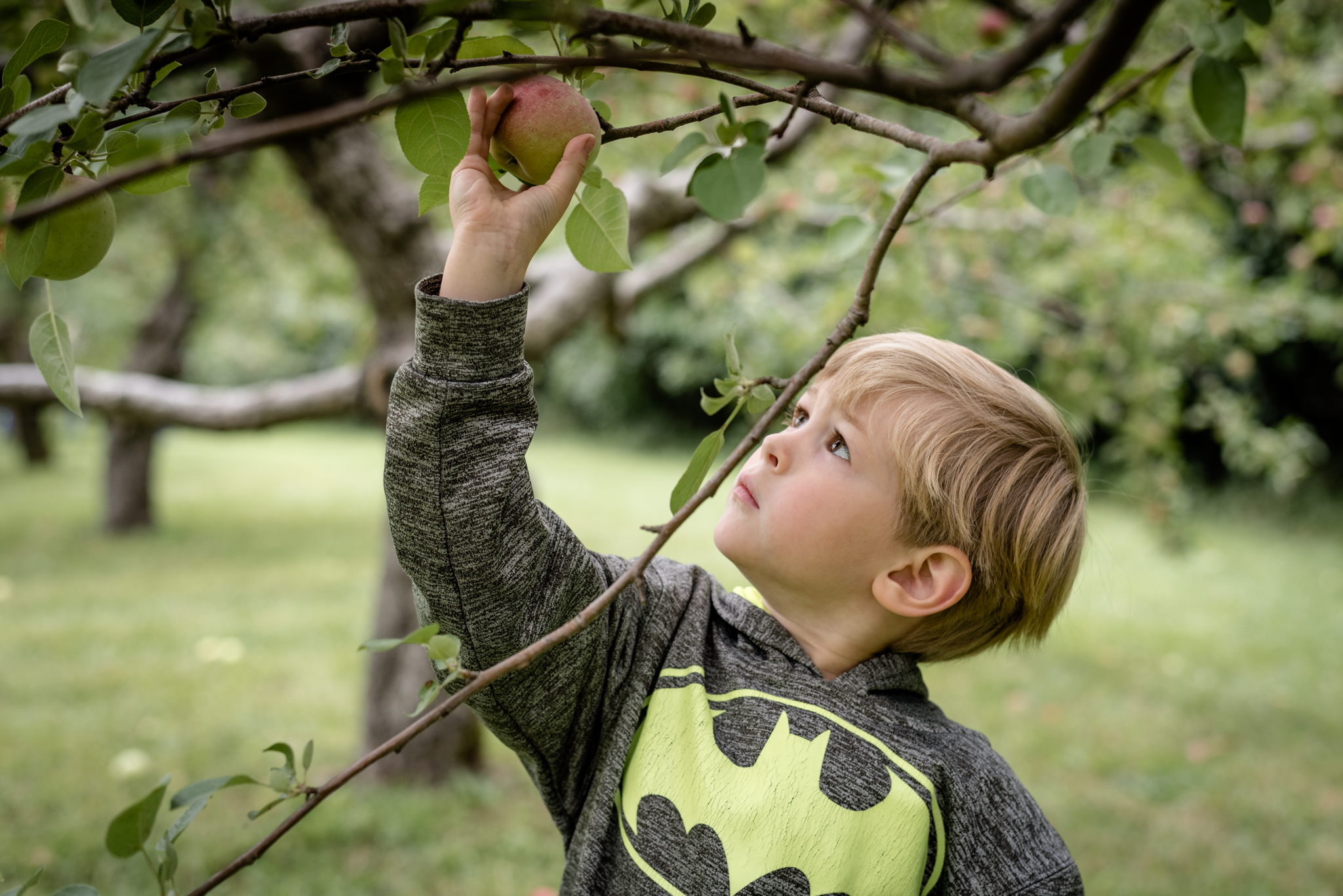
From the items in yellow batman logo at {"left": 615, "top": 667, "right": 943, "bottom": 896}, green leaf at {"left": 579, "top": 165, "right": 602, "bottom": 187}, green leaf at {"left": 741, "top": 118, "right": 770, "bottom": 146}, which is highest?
green leaf at {"left": 741, "top": 118, "right": 770, "bottom": 146}

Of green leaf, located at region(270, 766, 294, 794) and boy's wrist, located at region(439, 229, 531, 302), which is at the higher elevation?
boy's wrist, located at region(439, 229, 531, 302)

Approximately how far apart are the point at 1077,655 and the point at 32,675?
4.22 m

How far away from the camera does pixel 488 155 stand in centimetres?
71

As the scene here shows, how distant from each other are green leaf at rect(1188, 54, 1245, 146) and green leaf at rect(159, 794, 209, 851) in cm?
70

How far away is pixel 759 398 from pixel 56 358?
17.3 inches

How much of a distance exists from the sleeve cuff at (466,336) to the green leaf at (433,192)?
6cm

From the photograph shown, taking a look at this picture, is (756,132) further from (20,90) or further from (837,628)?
(837,628)

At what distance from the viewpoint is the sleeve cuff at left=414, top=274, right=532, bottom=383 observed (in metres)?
0.69

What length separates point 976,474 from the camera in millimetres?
912

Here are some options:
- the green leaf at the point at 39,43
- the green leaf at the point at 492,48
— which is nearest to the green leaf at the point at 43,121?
the green leaf at the point at 39,43

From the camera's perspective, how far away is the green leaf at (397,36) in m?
Result: 0.47

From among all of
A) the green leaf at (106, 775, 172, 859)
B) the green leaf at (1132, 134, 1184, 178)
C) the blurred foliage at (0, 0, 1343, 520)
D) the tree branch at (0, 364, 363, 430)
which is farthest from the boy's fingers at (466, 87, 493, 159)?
the tree branch at (0, 364, 363, 430)

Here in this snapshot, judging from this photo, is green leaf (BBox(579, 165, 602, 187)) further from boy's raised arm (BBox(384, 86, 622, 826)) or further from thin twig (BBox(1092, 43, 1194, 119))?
thin twig (BBox(1092, 43, 1194, 119))

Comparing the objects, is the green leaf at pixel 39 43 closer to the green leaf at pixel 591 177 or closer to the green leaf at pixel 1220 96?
the green leaf at pixel 591 177
